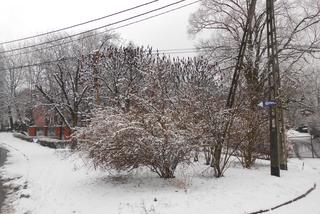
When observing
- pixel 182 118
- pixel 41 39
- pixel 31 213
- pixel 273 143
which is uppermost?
pixel 41 39

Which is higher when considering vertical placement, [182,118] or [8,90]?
[8,90]

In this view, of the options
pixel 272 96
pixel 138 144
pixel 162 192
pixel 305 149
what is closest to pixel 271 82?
pixel 272 96

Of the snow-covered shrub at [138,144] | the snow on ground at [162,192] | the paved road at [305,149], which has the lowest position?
the paved road at [305,149]

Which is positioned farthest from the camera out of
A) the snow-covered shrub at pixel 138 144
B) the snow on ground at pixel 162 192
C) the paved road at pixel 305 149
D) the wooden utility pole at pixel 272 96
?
the paved road at pixel 305 149

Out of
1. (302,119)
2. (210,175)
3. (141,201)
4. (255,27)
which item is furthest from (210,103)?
(302,119)

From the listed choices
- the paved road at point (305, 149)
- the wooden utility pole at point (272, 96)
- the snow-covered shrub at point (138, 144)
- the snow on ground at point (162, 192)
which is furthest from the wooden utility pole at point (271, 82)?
the paved road at point (305, 149)

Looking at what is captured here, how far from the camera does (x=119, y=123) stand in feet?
38.1

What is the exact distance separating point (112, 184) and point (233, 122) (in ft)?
14.6

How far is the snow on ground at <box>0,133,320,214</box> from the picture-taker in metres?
9.75

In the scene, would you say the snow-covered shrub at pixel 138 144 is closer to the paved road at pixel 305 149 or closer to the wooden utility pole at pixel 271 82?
the wooden utility pole at pixel 271 82

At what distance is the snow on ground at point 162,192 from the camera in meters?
9.75

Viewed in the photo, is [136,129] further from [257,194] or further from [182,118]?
[257,194]

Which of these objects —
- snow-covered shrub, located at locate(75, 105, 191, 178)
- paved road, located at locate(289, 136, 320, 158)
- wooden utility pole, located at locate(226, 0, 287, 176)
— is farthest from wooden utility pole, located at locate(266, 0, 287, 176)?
paved road, located at locate(289, 136, 320, 158)

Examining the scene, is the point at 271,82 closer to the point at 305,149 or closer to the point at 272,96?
the point at 272,96
